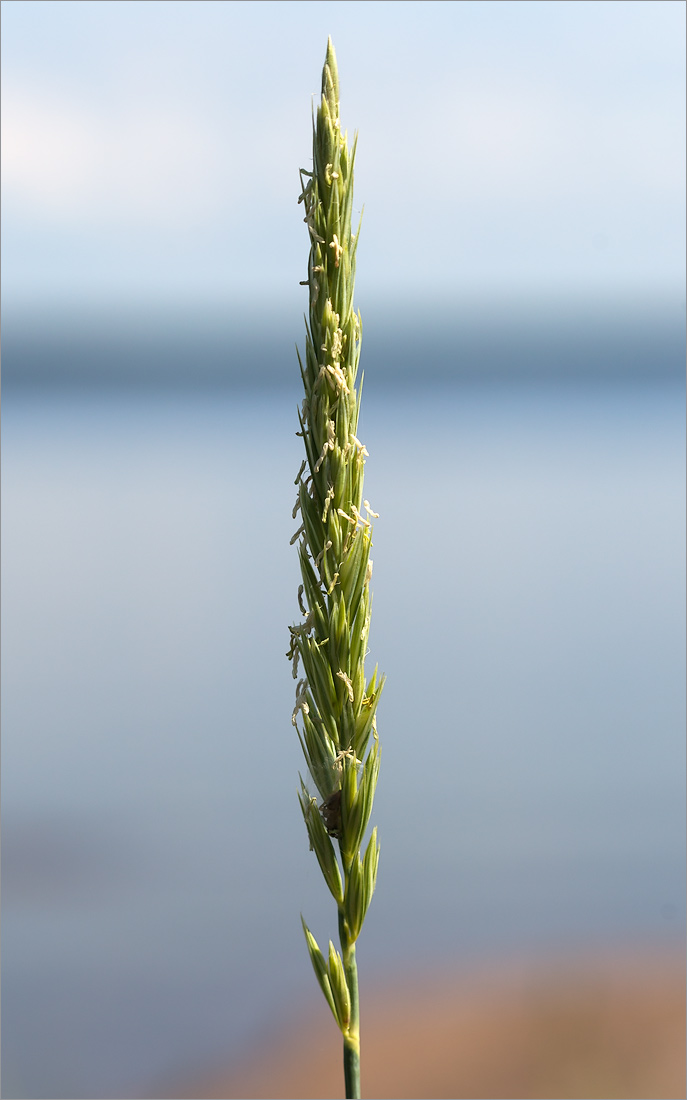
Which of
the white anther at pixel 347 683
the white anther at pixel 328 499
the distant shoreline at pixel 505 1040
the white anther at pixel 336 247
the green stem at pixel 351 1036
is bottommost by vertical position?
the distant shoreline at pixel 505 1040

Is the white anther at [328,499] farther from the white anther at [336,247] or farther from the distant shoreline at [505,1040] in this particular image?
the distant shoreline at [505,1040]

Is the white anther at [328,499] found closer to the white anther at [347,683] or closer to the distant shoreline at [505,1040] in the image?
the white anther at [347,683]

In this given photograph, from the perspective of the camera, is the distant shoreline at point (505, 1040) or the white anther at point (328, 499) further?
the distant shoreline at point (505, 1040)

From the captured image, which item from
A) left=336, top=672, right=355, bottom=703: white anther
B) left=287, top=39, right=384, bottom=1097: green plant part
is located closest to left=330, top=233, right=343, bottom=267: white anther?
left=287, top=39, right=384, bottom=1097: green plant part

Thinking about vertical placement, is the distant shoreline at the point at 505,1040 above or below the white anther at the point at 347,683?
below

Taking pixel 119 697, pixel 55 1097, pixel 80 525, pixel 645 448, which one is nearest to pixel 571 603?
pixel 119 697

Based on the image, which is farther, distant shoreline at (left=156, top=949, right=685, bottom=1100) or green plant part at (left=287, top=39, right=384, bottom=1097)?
distant shoreline at (left=156, top=949, right=685, bottom=1100)

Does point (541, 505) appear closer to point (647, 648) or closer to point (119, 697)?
point (647, 648)

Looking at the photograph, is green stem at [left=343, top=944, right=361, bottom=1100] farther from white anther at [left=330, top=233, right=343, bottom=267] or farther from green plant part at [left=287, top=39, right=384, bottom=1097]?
white anther at [left=330, top=233, right=343, bottom=267]

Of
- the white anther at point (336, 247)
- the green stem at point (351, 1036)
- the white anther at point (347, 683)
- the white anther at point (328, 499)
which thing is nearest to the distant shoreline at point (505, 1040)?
the green stem at point (351, 1036)
